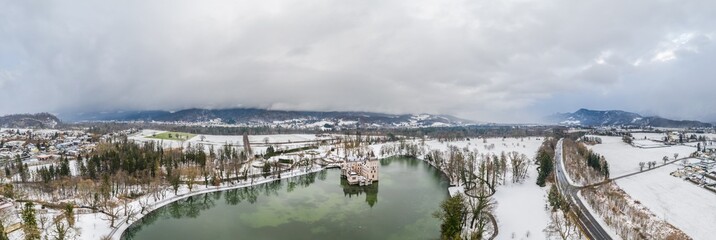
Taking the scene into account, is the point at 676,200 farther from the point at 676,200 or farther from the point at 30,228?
the point at 30,228

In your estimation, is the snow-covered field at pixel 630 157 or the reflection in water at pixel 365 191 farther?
the snow-covered field at pixel 630 157

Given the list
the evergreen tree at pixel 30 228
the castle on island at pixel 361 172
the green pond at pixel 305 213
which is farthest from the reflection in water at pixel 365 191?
the evergreen tree at pixel 30 228

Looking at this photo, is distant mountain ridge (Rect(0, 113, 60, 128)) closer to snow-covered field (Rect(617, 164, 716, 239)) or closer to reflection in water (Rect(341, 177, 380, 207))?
reflection in water (Rect(341, 177, 380, 207))

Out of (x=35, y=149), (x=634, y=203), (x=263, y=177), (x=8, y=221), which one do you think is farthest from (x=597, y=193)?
(x=35, y=149)

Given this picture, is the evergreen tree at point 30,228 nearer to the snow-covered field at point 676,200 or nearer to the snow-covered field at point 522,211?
the snow-covered field at point 522,211

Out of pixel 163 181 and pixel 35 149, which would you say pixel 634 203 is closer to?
pixel 163 181

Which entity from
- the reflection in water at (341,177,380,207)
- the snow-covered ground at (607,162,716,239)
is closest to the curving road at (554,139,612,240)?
the snow-covered ground at (607,162,716,239)
